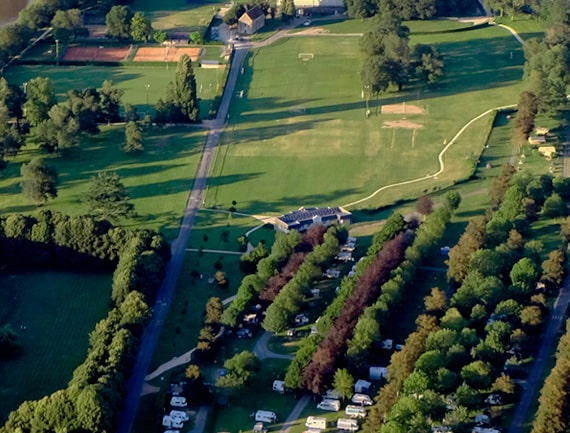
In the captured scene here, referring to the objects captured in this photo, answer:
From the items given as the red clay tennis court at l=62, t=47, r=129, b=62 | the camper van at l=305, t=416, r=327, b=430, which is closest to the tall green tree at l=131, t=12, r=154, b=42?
the red clay tennis court at l=62, t=47, r=129, b=62

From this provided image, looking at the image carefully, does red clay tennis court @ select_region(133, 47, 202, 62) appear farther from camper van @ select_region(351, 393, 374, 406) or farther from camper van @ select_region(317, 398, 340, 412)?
camper van @ select_region(351, 393, 374, 406)

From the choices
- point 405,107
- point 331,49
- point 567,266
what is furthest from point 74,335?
point 331,49

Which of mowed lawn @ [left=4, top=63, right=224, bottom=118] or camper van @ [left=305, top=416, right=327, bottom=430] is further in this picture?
mowed lawn @ [left=4, top=63, right=224, bottom=118]

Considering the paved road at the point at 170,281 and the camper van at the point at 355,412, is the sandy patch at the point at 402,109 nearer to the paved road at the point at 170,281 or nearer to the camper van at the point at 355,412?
the paved road at the point at 170,281

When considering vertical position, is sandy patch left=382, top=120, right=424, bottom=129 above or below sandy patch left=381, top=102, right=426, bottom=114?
below

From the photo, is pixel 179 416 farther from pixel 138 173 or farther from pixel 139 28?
pixel 139 28

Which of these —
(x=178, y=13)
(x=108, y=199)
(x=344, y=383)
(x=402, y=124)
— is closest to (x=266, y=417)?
(x=344, y=383)
